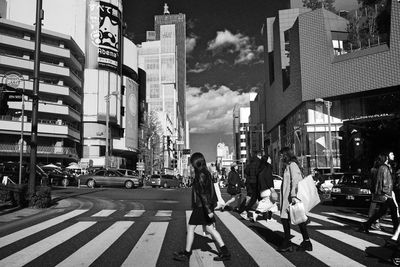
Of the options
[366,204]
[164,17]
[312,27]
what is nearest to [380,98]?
[312,27]

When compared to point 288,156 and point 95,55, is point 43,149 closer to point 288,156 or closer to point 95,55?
point 95,55

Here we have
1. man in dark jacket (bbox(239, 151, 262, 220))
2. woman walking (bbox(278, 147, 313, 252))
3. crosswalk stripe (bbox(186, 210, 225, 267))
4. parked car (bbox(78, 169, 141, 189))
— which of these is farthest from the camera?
parked car (bbox(78, 169, 141, 189))

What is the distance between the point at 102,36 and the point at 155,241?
210ft

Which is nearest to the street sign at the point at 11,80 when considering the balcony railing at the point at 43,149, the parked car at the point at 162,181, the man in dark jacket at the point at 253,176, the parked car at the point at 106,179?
the man in dark jacket at the point at 253,176

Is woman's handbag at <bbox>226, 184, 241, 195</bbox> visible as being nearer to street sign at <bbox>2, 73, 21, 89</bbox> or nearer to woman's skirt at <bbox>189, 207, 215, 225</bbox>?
woman's skirt at <bbox>189, 207, 215, 225</bbox>

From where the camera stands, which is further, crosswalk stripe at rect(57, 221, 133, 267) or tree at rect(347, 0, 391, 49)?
tree at rect(347, 0, 391, 49)

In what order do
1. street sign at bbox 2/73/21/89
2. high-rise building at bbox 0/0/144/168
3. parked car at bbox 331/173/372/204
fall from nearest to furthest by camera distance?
1. street sign at bbox 2/73/21/89
2. parked car at bbox 331/173/372/204
3. high-rise building at bbox 0/0/144/168

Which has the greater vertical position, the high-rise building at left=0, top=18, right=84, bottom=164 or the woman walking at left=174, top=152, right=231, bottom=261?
the high-rise building at left=0, top=18, right=84, bottom=164

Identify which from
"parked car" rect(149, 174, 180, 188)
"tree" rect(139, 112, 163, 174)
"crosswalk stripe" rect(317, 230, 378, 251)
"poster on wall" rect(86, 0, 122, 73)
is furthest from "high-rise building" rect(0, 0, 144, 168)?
"crosswalk stripe" rect(317, 230, 378, 251)

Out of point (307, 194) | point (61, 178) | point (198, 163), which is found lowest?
point (61, 178)

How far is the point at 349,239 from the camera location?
697 cm

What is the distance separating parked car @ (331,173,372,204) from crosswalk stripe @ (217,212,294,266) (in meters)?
6.99

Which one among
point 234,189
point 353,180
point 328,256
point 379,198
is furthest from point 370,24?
point 328,256

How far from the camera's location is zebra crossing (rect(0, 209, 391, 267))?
5312mm
